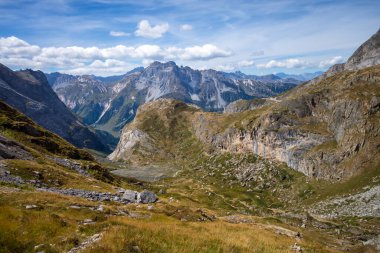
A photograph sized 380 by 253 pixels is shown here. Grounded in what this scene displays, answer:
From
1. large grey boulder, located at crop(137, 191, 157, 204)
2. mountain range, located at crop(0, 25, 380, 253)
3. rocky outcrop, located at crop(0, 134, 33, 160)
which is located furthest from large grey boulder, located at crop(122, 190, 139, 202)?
rocky outcrop, located at crop(0, 134, 33, 160)

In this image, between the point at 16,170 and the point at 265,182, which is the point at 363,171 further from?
the point at 16,170

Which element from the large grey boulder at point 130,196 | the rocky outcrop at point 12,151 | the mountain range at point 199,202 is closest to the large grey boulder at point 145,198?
the mountain range at point 199,202

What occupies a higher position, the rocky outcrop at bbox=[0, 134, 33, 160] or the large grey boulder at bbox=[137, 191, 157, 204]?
the rocky outcrop at bbox=[0, 134, 33, 160]

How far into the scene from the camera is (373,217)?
120 metres

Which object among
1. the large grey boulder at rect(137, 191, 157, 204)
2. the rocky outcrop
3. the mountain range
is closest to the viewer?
the mountain range

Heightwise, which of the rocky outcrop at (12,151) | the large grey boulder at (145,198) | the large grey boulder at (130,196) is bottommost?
the large grey boulder at (145,198)

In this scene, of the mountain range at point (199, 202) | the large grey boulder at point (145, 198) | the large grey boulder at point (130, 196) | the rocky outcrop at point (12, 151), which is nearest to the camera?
the mountain range at point (199, 202)

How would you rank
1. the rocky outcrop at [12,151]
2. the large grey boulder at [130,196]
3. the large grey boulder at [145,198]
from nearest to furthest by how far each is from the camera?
1. the large grey boulder at [130,196]
2. the large grey boulder at [145,198]
3. the rocky outcrop at [12,151]

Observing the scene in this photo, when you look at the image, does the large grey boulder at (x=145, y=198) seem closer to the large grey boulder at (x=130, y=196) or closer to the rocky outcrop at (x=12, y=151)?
the large grey boulder at (x=130, y=196)

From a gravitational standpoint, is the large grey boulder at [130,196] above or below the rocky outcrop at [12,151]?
below

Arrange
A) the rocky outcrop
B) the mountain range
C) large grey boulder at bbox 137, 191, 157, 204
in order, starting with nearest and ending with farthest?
the mountain range, large grey boulder at bbox 137, 191, 157, 204, the rocky outcrop

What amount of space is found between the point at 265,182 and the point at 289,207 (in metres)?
36.9

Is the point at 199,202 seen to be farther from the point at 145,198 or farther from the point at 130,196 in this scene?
the point at 130,196

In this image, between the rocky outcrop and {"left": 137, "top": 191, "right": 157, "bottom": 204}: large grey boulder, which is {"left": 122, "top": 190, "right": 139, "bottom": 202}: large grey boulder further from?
the rocky outcrop
